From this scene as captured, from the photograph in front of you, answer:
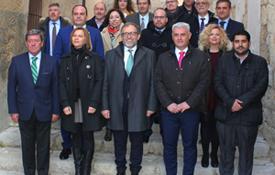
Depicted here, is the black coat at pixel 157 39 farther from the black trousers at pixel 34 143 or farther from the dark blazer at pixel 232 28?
the black trousers at pixel 34 143

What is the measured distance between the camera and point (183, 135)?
4.45 metres

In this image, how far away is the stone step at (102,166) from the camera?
196 inches

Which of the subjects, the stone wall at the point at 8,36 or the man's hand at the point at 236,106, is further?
the stone wall at the point at 8,36

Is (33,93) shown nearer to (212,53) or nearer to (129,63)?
(129,63)

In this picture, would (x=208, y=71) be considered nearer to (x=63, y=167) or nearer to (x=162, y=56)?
(x=162, y=56)

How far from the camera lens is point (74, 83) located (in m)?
4.52

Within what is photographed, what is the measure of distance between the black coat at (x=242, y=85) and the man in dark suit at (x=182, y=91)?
0.17 meters

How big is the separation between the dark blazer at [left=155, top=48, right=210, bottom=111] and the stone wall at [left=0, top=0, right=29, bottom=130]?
2.61 metres

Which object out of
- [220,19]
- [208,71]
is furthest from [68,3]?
[208,71]

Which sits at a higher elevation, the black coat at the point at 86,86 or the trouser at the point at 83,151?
the black coat at the point at 86,86

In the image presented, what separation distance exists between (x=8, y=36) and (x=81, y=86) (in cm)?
204

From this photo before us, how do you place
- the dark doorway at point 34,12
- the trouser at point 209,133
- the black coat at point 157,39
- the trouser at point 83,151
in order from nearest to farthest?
the trouser at point 83,151 → the trouser at point 209,133 → the black coat at point 157,39 → the dark doorway at point 34,12

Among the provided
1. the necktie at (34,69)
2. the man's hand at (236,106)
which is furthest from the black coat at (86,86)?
the man's hand at (236,106)

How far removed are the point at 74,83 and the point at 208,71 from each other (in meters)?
1.38
